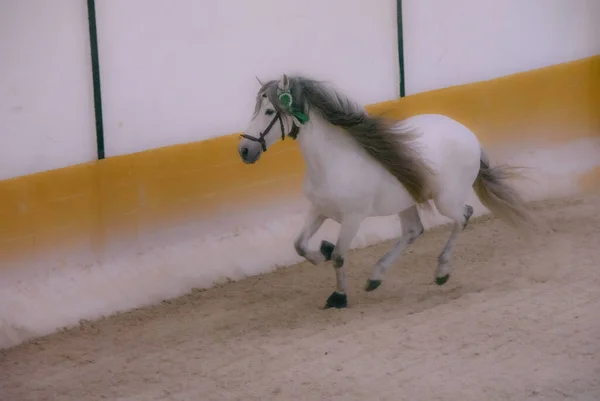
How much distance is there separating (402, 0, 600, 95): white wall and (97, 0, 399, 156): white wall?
0.27m

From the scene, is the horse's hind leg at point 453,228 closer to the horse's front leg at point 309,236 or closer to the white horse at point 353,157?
the white horse at point 353,157

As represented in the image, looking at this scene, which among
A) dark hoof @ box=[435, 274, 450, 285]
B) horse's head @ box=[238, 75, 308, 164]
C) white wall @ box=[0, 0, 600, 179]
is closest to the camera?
horse's head @ box=[238, 75, 308, 164]

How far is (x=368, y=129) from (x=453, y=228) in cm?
69

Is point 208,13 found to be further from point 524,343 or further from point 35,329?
point 524,343

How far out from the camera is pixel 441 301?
4.36m

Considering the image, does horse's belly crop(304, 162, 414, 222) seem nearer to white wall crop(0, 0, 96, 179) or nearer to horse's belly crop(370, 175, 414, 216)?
horse's belly crop(370, 175, 414, 216)

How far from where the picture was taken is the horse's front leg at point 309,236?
423 cm

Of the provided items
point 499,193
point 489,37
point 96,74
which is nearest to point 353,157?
point 499,193

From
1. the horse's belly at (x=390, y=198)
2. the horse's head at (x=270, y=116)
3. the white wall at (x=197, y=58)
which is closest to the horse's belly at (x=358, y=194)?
the horse's belly at (x=390, y=198)

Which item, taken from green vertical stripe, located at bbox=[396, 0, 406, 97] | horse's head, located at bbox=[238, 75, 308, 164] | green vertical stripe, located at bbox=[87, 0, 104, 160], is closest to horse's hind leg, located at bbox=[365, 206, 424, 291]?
horse's head, located at bbox=[238, 75, 308, 164]

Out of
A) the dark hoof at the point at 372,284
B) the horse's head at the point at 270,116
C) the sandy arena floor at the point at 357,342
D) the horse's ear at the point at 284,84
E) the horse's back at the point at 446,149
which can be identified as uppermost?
the horse's ear at the point at 284,84

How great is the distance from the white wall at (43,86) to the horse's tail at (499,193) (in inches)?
74.3

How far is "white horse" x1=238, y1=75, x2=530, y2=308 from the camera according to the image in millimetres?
4008

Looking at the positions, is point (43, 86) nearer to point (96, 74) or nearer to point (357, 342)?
point (96, 74)
